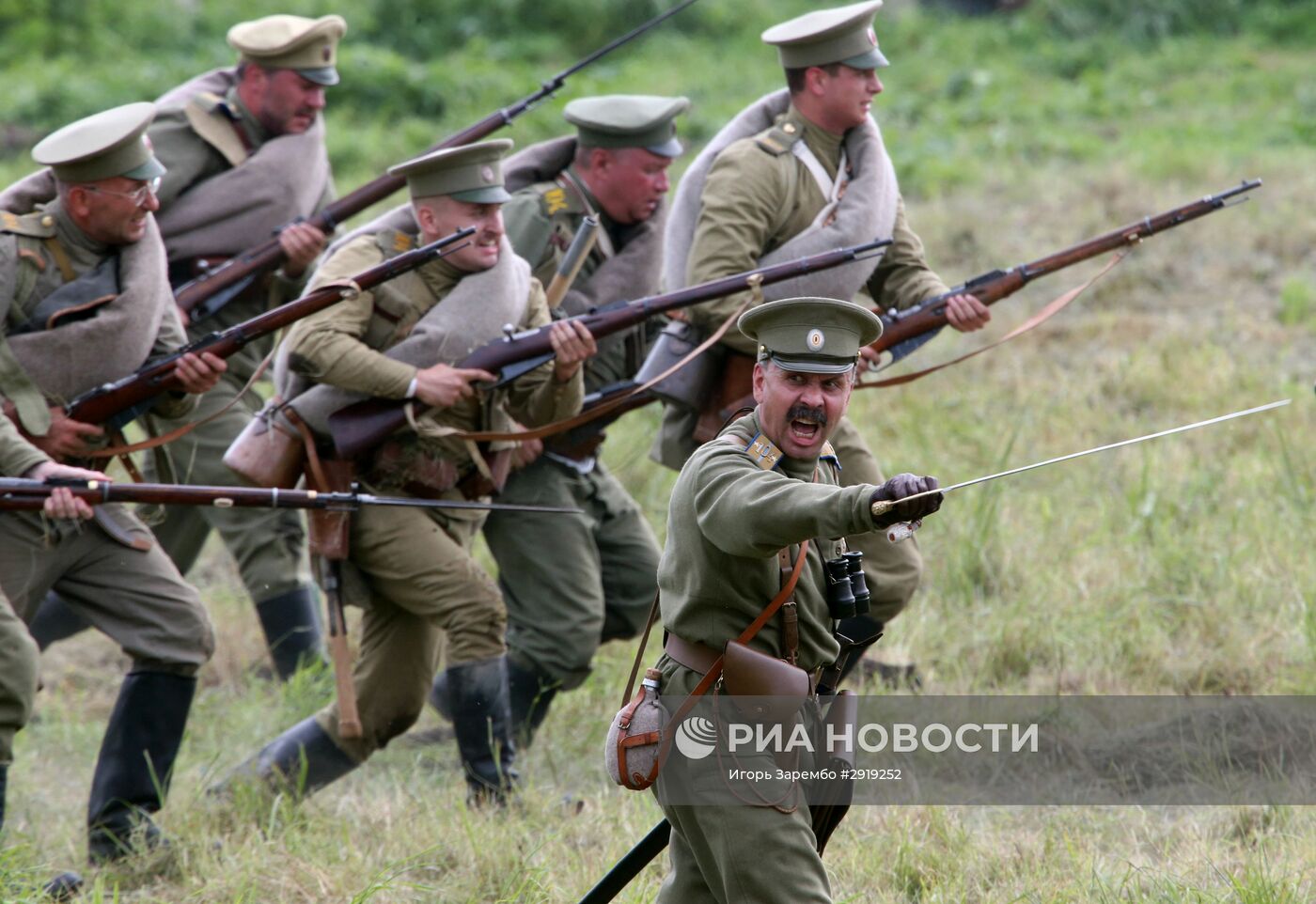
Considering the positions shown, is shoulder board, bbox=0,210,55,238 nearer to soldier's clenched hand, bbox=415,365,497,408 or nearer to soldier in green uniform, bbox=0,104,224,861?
soldier in green uniform, bbox=0,104,224,861

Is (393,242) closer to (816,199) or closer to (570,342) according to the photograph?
(570,342)

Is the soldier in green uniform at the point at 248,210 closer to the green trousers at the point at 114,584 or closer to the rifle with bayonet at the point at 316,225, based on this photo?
the rifle with bayonet at the point at 316,225

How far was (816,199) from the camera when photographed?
6.05 metres

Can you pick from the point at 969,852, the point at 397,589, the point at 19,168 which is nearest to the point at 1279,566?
the point at 969,852

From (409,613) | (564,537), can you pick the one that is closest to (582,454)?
(564,537)

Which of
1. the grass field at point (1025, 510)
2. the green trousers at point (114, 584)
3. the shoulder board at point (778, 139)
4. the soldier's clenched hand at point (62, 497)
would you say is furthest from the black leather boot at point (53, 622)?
the shoulder board at point (778, 139)

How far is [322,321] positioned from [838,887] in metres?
2.34

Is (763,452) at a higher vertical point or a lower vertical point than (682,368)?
higher

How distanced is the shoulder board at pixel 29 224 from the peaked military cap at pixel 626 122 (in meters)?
1.83

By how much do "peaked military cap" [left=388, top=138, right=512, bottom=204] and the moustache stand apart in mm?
2155

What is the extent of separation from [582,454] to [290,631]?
5.80 ft

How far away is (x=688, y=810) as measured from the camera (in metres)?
3.80

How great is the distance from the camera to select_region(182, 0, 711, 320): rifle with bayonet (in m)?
6.93

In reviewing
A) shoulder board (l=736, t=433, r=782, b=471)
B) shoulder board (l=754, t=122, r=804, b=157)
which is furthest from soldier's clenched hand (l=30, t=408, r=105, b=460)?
shoulder board (l=736, t=433, r=782, b=471)
